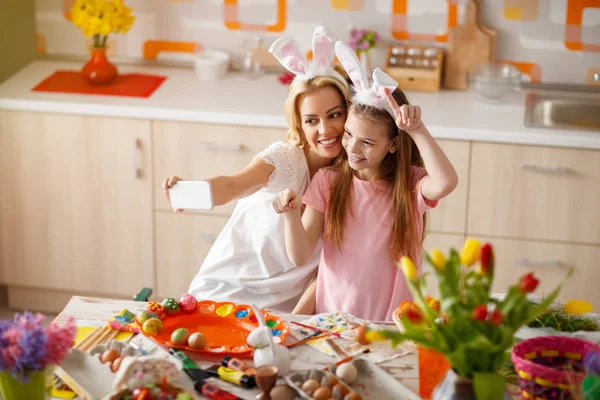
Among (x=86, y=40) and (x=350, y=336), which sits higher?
(x=86, y=40)

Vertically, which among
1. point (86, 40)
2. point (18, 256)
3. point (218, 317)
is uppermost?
point (86, 40)

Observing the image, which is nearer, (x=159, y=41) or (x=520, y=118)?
(x=520, y=118)

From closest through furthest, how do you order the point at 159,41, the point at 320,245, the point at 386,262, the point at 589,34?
the point at 386,262 < the point at 320,245 < the point at 589,34 < the point at 159,41

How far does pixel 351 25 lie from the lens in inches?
144

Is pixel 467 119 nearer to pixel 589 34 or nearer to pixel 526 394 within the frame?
pixel 589 34

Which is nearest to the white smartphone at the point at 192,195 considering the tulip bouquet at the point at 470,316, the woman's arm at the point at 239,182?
the woman's arm at the point at 239,182

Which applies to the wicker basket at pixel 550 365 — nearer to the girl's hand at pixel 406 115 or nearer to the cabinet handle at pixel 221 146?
the girl's hand at pixel 406 115

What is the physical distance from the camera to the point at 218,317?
6.71 ft

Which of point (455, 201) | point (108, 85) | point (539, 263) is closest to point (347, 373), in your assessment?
point (455, 201)

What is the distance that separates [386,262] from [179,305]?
56 centimetres

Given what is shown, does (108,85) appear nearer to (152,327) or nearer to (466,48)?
(466,48)

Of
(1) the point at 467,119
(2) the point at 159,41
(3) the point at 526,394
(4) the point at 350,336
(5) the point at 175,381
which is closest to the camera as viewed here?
(3) the point at 526,394

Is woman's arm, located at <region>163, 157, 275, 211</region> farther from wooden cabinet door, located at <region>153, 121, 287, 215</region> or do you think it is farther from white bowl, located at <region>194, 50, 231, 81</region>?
white bowl, located at <region>194, 50, 231, 81</region>

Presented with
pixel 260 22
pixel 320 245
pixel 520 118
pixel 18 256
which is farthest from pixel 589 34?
pixel 18 256
